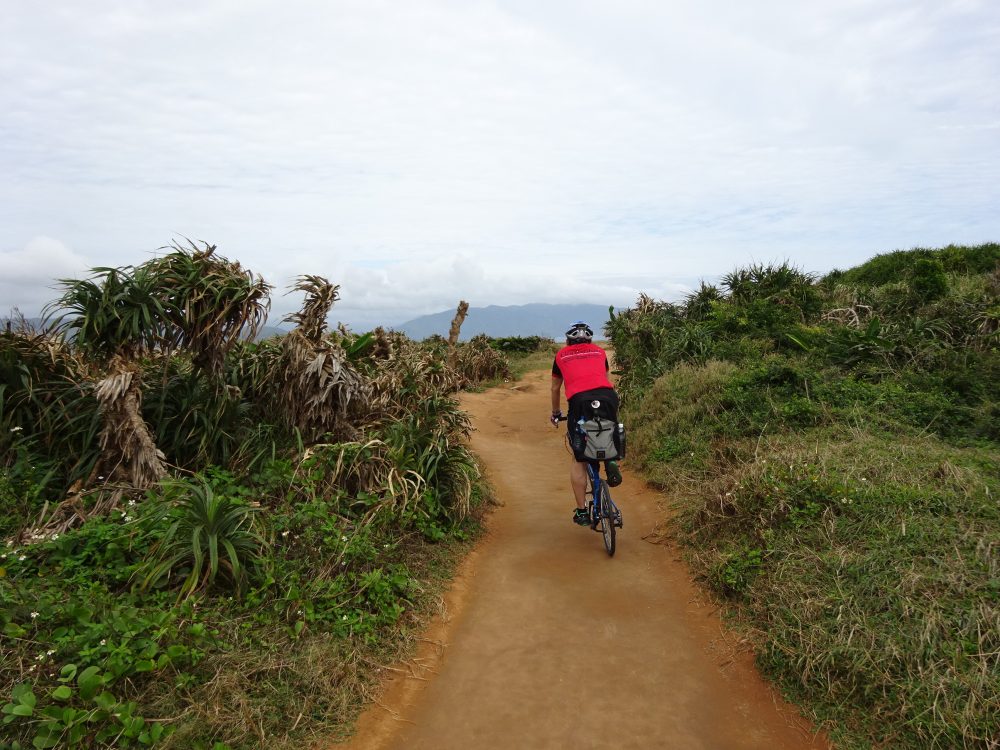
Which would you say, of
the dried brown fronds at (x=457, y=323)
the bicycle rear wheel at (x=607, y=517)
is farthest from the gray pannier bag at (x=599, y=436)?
the dried brown fronds at (x=457, y=323)

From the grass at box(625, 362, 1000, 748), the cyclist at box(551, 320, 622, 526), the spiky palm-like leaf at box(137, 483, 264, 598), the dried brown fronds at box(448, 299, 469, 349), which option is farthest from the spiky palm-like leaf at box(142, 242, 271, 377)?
the dried brown fronds at box(448, 299, 469, 349)

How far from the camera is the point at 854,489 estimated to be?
481 centimetres

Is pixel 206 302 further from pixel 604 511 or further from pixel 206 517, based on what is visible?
pixel 604 511

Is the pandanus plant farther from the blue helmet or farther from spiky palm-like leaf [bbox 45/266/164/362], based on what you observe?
the blue helmet

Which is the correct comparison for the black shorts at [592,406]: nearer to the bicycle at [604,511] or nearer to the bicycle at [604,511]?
the bicycle at [604,511]

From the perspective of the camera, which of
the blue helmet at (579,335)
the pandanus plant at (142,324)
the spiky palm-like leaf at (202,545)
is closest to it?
the spiky palm-like leaf at (202,545)

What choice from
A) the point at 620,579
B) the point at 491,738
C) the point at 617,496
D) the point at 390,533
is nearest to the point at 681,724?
the point at 491,738

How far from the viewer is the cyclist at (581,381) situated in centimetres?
534

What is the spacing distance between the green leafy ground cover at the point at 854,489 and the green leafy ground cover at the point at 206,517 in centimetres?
259

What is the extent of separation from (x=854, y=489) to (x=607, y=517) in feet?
6.81

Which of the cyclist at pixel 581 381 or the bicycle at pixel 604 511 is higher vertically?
the cyclist at pixel 581 381

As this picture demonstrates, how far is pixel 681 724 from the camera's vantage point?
336cm

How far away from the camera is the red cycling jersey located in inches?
212

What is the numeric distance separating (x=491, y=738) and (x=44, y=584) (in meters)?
3.00
